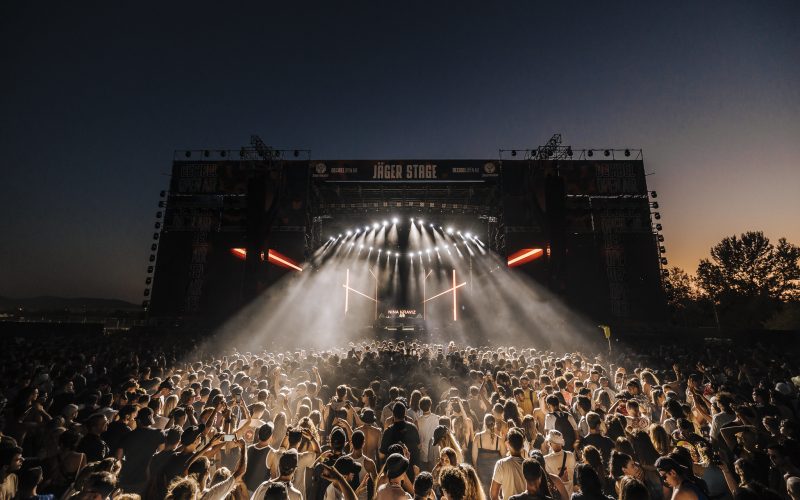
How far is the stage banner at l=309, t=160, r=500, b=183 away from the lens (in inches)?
848

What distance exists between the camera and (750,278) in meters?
44.8

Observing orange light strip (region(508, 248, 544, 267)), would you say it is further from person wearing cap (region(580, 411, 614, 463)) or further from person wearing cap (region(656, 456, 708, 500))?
person wearing cap (region(656, 456, 708, 500))

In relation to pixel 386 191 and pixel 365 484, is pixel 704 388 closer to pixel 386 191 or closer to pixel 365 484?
pixel 365 484

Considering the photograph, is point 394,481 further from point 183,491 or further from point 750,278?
point 750,278

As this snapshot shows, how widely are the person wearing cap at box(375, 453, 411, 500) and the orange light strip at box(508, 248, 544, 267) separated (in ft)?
63.4

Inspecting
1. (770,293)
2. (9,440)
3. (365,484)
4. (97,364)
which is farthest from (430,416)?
(770,293)

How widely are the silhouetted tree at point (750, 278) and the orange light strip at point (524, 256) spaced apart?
136 feet

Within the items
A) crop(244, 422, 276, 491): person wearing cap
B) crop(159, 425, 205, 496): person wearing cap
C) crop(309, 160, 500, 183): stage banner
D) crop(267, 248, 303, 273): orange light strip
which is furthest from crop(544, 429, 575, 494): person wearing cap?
crop(309, 160, 500, 183): stage banner

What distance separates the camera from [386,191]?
73.7ft

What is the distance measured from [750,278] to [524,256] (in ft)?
148

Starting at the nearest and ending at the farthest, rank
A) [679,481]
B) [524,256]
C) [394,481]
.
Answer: [679,481], [394,481], [524,256]

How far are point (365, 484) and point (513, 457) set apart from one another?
1699mm

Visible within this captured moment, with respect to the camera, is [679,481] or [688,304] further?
[688,304]

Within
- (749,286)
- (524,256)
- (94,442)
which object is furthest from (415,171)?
(749,286)
